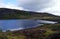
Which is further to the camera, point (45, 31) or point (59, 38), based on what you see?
point (45, 31)

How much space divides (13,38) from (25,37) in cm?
241

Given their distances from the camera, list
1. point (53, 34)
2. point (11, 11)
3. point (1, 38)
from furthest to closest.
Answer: point (11, 11) → point (53, 34) → point (1, 38)

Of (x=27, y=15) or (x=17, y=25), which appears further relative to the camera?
(x=27, y=15)

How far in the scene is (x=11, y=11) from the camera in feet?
544

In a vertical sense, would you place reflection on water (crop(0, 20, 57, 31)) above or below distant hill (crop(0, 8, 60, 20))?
above

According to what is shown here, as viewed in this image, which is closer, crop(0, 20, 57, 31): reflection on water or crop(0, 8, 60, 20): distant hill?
crop(0, 20, 57, 31): reflection on water

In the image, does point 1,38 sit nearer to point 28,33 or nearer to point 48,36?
point 28,33

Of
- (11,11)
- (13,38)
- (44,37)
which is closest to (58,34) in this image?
(44,37)

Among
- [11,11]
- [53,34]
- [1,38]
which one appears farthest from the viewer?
[11,11]

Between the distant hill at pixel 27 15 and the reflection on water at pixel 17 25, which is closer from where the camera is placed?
the reflection on water at pixel 17 25

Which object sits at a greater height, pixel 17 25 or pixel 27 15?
pixel 17 25

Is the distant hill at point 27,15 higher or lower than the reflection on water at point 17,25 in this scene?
lower

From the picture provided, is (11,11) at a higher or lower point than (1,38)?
lower

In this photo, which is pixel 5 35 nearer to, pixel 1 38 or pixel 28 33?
pixel 1 38
